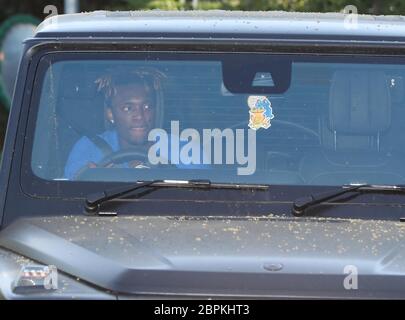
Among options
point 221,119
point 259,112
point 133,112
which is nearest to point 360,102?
point 259,112

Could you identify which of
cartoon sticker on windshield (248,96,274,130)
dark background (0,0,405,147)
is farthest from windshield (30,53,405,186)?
dark background (0,0,405,147)

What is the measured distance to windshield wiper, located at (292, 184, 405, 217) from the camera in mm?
3996

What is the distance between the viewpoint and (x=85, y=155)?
4.23 m

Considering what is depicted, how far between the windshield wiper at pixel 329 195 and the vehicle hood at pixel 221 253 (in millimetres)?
55

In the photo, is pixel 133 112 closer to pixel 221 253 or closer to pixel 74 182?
pixel 74 182

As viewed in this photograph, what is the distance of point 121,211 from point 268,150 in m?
0.56

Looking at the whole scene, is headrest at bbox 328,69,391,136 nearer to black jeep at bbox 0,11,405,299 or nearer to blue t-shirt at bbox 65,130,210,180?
black jeep at bbox 0,11,405,299

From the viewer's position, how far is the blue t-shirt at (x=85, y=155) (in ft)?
13.7

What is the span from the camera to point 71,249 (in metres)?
3.69

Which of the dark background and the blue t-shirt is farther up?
the dark background

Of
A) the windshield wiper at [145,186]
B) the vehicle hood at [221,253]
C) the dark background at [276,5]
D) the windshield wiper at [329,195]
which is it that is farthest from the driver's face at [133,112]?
the dark background at [276,5]

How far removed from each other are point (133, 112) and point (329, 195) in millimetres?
802

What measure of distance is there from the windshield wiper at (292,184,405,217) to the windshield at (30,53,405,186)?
0.17 ft

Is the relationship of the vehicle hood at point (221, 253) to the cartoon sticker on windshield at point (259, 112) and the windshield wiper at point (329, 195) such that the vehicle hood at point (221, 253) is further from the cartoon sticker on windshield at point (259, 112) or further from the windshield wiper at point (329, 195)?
the cartoon sticker on windshield at point (259, 112)
